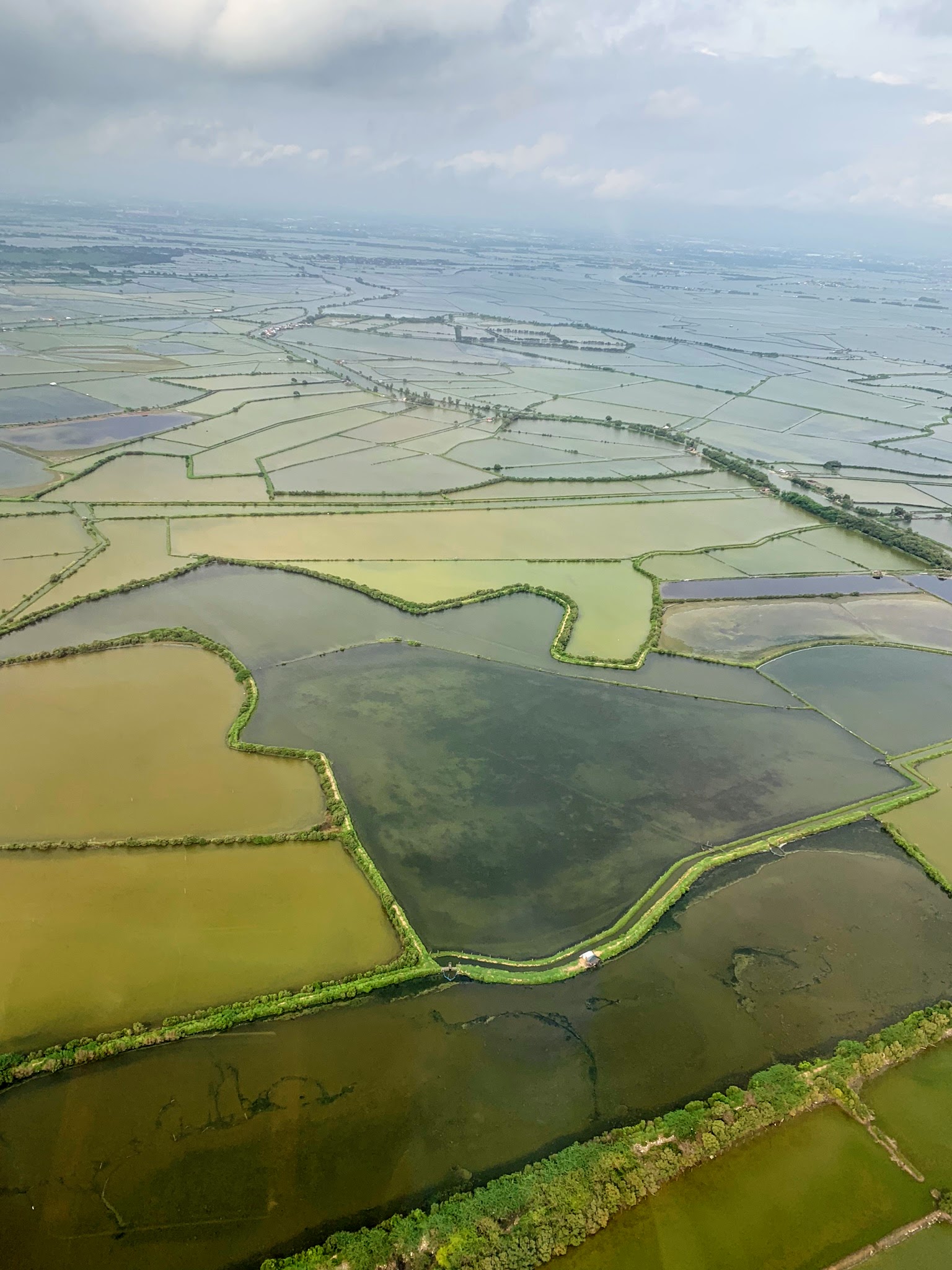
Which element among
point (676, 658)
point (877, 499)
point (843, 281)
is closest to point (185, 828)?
point (676, 658)

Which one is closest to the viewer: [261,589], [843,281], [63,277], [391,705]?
[391,705]

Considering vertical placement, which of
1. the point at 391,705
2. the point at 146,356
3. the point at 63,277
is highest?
the point at 63,277

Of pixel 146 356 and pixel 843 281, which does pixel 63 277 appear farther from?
pixel 843 281

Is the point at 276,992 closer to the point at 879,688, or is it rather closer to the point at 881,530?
the point at 879,688

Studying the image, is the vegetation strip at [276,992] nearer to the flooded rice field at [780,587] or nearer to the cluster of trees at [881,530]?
the flooded rice field at [780,587]

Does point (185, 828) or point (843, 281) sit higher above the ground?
point (843, 281)

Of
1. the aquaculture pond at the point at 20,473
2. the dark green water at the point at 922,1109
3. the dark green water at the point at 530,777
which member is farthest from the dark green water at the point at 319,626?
the aquaculture pond at the point at 20,473

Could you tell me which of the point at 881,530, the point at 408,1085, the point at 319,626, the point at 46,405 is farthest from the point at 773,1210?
the point at 46,405

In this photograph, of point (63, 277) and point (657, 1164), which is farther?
point (63, 277)
